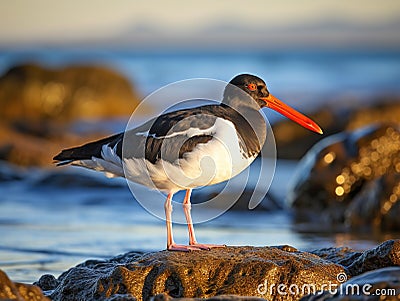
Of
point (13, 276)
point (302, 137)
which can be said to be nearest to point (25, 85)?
point (302, 137)

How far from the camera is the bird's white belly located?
18.7 feet

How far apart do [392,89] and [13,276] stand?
88.6ft

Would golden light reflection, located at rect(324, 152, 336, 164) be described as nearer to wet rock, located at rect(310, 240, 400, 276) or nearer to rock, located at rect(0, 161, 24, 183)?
wet rock, located at rect(310, 240, 400, 276)

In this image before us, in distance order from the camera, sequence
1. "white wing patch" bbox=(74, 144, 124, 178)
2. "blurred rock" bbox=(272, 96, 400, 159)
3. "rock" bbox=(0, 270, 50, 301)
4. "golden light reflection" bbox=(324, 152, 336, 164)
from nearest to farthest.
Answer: "rock" bbox=(0, 270, 50, 301) → "white wing patch" bbox=(74, 144, 124, 178) → "golden light reflection" bbox=(324, 152, 336, 164) → "blurred rock" bbox=(272, 96, 400, 159)

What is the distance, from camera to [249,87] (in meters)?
Answer: 6.32

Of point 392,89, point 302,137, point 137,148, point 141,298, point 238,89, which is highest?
point 392,89

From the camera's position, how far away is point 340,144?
32.8ft

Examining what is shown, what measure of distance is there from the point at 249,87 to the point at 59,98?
14.3m

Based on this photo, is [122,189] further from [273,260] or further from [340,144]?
[273,260]

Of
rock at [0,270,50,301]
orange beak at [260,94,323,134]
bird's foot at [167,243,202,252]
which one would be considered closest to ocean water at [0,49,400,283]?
bird's foot at [167,243,202,252]

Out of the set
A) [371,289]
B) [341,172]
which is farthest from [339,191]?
[371,289]

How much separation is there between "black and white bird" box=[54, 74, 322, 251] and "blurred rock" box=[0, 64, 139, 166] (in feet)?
32.3

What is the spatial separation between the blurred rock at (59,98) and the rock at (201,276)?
35.5ft

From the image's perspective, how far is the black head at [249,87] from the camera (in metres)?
6.29
